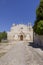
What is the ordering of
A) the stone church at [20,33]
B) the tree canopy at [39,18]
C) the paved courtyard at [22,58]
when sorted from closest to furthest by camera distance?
the paved courtyard at [22,58] < the tree canopy at [39,18] < the stone church at [20,33]

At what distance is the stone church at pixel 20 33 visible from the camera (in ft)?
191

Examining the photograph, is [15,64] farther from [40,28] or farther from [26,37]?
[26,37]

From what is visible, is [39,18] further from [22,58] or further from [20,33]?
[20,33]

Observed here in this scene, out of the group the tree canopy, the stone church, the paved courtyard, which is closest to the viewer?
the paved courtyard

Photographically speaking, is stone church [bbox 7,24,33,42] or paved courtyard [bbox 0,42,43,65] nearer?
paved courtyard [bbox 0,42,43,65]

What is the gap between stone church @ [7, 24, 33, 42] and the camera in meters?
58.3

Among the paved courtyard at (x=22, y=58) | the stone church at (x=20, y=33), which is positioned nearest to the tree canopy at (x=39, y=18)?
the paved courtyard at (x=22, y=58)

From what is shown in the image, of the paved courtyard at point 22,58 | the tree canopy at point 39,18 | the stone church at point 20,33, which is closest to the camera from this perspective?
the paved courtyard at point 22,58

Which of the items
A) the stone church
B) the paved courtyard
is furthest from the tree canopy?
the stone church

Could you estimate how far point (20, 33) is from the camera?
59.2 meters

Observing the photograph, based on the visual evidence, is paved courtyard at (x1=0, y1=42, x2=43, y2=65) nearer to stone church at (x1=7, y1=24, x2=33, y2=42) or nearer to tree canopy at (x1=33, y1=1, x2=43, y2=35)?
tree canopy at (x1=33, y1=1, x2=43, y2=35)

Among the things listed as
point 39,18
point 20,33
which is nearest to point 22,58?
point 39,18

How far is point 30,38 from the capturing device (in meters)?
58.1

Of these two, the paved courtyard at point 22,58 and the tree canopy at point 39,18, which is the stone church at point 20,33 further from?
the paved courtyard at point 22,58
